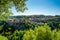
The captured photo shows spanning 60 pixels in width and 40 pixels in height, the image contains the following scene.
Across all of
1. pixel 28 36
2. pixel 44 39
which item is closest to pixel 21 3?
pixel 44 39

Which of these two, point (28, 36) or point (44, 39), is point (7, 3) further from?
point (28, 36)

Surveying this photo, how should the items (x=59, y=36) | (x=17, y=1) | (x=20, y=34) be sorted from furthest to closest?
(x=20, y=34)
(x=59, y=36)
(x=17, y=1)

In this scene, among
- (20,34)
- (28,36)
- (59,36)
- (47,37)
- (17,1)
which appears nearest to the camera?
(17,1)

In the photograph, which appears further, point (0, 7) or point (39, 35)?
point (39, 35)

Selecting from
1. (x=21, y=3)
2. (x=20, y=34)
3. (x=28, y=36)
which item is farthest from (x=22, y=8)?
(x=20, y=34)

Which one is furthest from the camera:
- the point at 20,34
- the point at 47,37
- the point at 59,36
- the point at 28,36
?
the point at 20,34

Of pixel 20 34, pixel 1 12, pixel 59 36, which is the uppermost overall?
pixel 1 12

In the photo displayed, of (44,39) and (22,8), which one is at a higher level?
(22,8)

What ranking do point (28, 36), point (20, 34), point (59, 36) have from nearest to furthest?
1. point (59, 36)
2. point (28, 36)
3. point (20, 34)

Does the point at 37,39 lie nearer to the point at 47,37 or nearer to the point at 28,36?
the point at 47,37
